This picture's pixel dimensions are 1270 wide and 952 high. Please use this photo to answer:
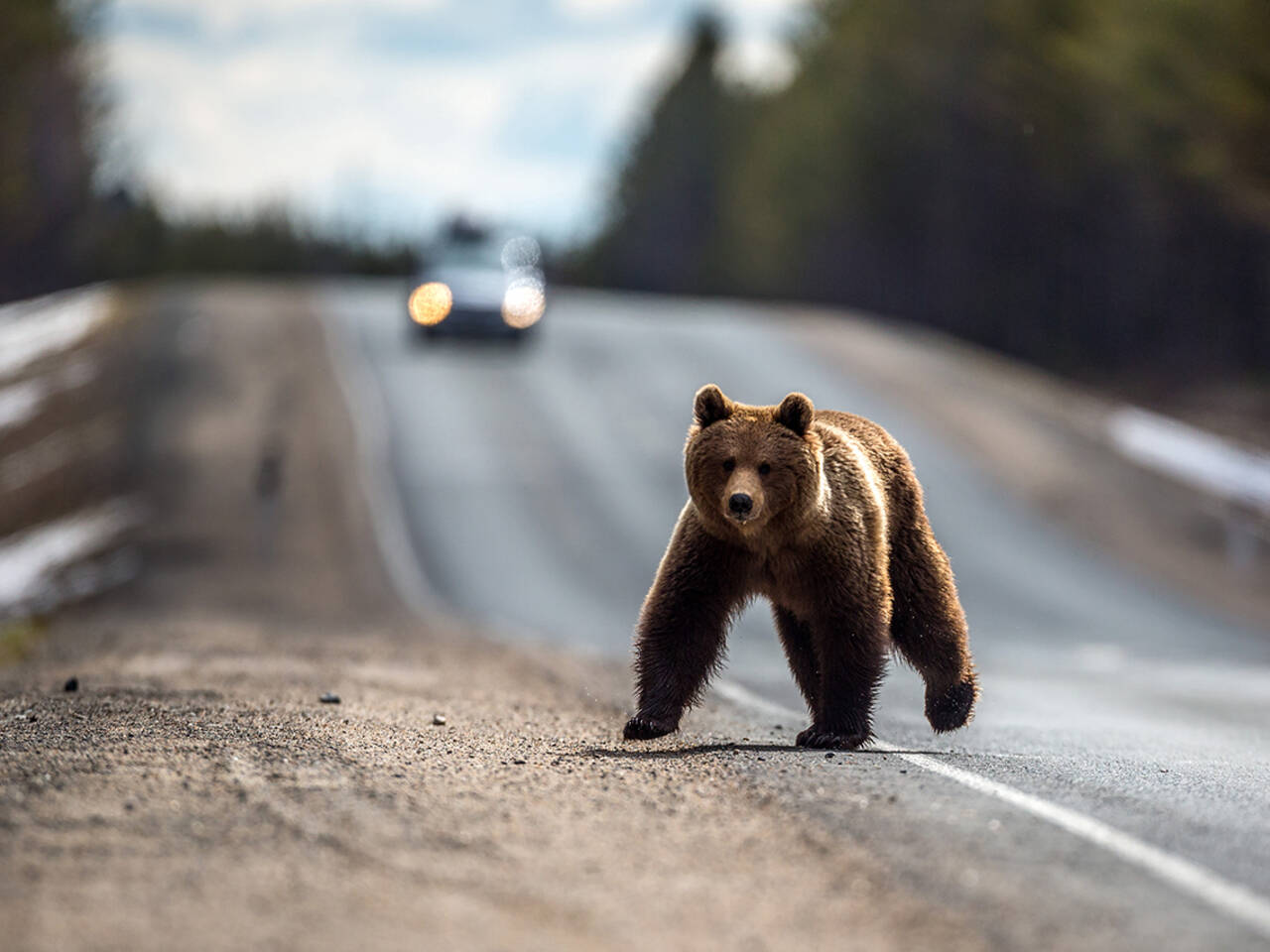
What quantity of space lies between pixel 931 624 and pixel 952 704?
37 centimetres

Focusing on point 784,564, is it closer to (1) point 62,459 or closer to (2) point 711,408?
(2) point 711,408

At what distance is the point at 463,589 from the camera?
23.1 metres

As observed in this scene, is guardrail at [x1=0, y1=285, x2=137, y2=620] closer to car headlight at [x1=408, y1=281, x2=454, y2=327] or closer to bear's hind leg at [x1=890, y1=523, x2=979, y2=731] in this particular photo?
car headlight at [x1=408, y1=281, x2=454, y2=327]

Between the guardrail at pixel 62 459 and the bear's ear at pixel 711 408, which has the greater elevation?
the bear's ear at pixel 711 408

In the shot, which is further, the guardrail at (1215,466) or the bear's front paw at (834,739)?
the guardrail at (1215,466)

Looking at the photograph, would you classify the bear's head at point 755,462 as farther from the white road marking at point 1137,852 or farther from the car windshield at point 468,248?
the car windshield at point 468,248

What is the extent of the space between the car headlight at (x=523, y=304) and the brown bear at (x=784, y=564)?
29.5 meters

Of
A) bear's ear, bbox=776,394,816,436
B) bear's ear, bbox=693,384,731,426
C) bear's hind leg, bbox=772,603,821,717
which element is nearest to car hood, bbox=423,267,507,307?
bear's hind leg, bbox=772,603,821,717

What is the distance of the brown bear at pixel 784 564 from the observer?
6.07 m

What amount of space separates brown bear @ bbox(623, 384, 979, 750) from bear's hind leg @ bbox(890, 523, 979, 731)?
0.02m

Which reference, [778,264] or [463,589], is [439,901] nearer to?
[463,589]

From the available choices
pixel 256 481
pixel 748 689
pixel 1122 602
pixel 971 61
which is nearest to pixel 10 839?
pixel 748 689

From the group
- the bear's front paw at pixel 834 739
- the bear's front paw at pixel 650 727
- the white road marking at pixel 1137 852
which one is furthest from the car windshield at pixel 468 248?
the white road marking at pixel 1137 852

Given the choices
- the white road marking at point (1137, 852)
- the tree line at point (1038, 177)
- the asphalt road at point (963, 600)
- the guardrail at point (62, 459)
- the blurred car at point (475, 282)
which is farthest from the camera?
the tree line at point (1038, 177)
